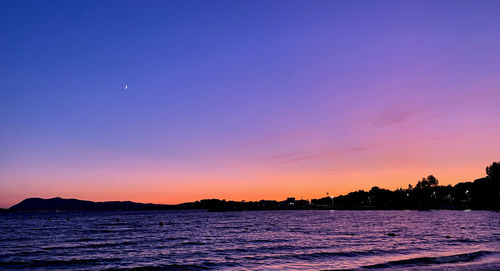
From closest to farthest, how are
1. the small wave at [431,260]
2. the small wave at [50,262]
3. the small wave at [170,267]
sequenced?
the small wave at [431,260] < the small wave at [170,267] < the small wave at [50,262]

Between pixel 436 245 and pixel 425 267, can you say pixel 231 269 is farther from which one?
pixel 436 245

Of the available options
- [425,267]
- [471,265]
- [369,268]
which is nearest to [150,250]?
[369,268]

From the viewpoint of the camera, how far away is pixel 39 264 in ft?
127

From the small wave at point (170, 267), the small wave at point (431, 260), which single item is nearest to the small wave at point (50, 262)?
the small wave at point (170, 267)

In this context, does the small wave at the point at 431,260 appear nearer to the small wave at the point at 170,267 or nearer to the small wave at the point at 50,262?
the small wave at the point at 170,267

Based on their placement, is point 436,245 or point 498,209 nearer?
point 436,245

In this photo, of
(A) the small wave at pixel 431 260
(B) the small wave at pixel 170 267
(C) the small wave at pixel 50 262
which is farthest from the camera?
(C) the small wave at pixel 50 262

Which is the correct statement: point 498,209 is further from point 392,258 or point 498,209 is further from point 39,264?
point 39,264

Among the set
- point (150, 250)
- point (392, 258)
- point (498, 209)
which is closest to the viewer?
point (392, 258)

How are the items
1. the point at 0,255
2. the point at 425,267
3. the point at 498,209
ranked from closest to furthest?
the point at 425,267 → the point at 0,255 → the point at 498,209

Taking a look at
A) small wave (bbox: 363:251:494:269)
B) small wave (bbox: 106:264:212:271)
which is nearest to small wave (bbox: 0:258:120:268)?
small wave (bbox: 106:264:212:271)

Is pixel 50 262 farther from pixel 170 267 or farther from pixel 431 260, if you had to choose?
pixel 431 260

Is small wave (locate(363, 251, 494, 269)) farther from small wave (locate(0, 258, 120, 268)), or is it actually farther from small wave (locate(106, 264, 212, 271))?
small wave (locate(0, 258, 120, 268))

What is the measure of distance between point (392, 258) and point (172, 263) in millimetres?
22615
